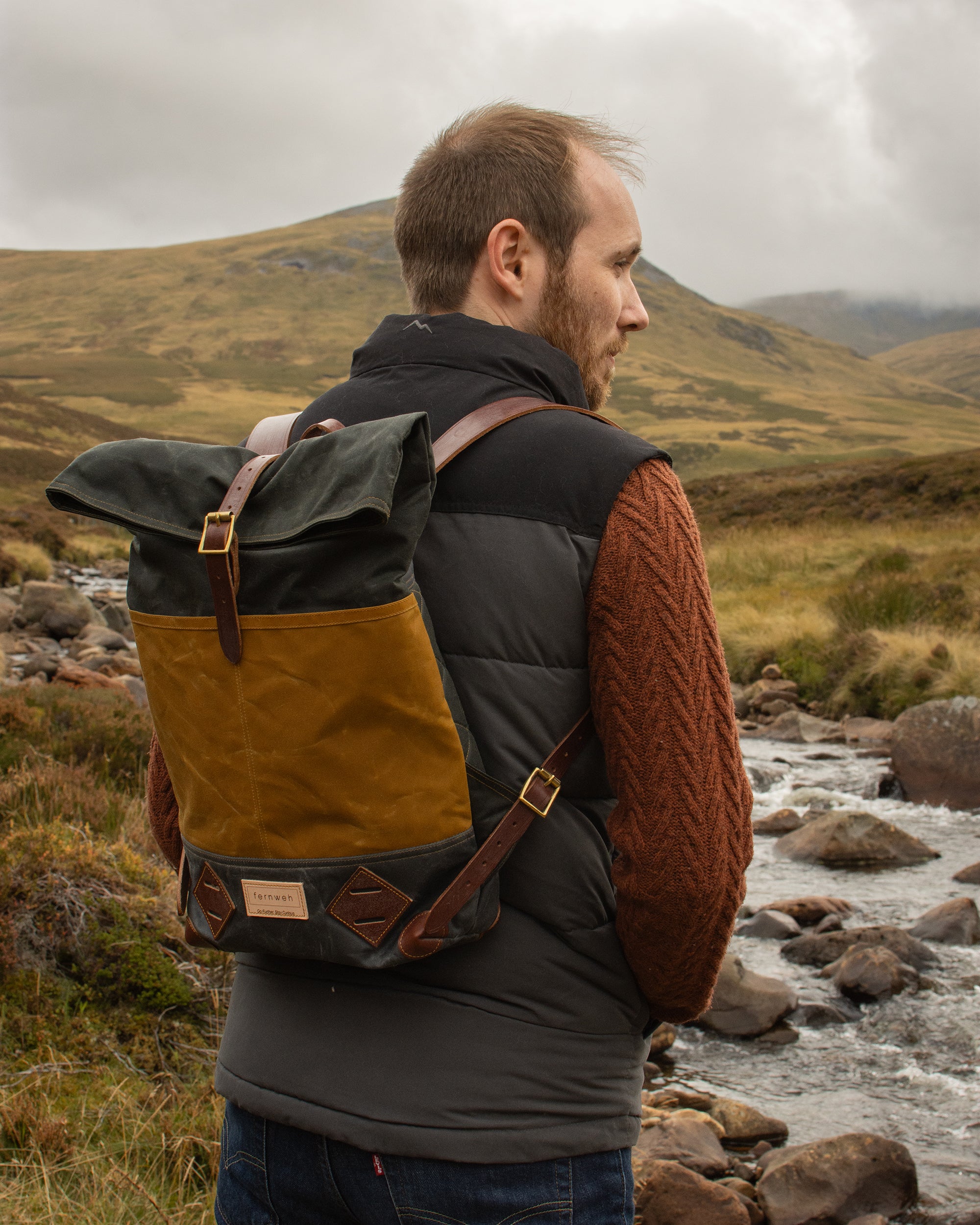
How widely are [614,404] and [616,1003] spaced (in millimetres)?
123182

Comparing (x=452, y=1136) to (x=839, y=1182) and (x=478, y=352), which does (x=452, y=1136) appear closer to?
(x=478, y=352)

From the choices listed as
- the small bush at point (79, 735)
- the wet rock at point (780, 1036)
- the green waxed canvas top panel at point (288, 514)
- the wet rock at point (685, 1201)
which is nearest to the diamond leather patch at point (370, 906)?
the green waxed canvas top panel at point (288, 514)

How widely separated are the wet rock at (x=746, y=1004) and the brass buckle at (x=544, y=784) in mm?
4258

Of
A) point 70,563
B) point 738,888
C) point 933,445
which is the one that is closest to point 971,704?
point 738,888

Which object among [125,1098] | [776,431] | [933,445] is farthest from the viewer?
[776,431]

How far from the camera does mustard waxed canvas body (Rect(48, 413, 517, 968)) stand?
3.77 ft

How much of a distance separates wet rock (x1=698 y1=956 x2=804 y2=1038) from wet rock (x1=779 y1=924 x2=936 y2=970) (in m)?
0.59

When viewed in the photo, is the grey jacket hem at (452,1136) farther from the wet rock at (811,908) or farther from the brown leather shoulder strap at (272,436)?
the wet rock at (811,908)

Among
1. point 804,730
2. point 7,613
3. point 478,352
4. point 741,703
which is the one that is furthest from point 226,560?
point 7,613

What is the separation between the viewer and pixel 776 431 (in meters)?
114

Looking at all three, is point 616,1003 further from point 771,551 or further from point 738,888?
point 771,551

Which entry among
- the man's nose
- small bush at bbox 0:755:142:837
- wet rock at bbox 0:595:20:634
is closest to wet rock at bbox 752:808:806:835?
small bush at bbox 0:755:142:837

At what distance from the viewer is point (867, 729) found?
11133 mm

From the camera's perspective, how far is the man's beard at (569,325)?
1534mm
